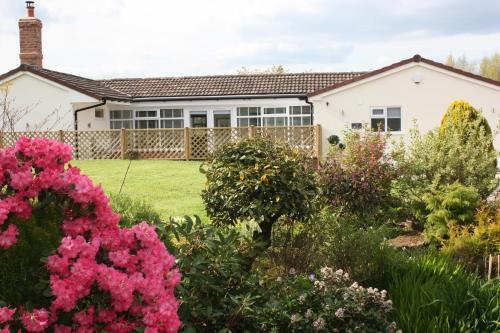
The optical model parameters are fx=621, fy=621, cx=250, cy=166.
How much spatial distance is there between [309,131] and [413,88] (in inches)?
175

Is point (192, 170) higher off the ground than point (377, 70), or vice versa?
point (377, 70)

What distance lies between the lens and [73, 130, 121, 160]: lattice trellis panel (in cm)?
2644

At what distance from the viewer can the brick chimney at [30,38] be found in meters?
28.1

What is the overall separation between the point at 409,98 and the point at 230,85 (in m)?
8.76

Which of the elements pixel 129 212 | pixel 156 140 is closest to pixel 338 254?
pixel 129 212

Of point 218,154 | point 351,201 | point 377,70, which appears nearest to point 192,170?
point 377,70

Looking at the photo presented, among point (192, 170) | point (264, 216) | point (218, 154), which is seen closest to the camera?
point (264, 216)

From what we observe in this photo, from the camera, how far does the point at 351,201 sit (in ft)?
33.0

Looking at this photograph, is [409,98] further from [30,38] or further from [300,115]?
[30,38]

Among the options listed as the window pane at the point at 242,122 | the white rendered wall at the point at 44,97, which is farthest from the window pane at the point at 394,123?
the white rendered wall at the point at 44,97

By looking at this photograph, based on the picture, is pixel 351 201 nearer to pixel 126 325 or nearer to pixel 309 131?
pixel 126 325

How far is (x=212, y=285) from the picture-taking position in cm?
416

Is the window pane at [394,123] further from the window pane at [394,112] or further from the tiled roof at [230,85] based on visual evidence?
the tiled roof at [230,85]

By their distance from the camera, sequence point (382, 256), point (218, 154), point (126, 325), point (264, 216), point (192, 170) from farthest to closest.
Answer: point (192, 170) → point (218, 154) → point (264, 216) → point (382, 256) → point (126, 325)
